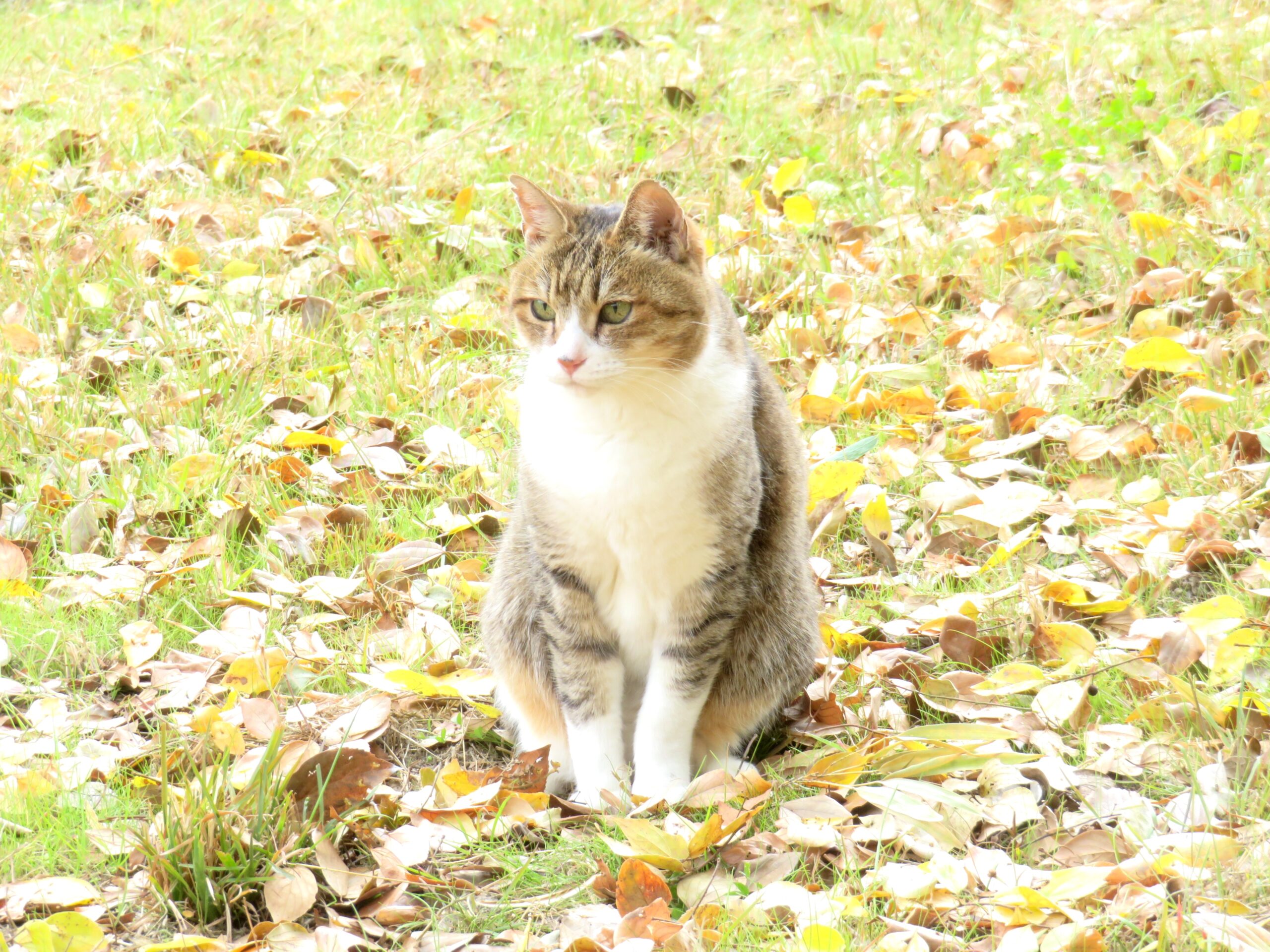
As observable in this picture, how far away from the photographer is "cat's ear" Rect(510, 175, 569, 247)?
262 centimetres

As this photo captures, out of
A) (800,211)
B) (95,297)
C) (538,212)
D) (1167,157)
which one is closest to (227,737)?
(538,212)

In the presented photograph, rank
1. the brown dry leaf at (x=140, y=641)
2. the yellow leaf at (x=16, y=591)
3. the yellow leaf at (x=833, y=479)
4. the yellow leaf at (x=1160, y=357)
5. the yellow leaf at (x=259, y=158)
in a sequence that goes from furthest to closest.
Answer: the yellow leaf at (x=259, y=158) → the yellow leaf at (x=1160, y=357) → the yellow leaf at (x=833, y=479) → the yellow leaf at (x=16, y=591) → the brown dry leaf at (x=140, y=641)

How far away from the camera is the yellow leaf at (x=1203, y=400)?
3395 mm

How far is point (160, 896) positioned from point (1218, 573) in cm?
237

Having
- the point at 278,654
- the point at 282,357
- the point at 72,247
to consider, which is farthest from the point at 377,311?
the point at 278,654

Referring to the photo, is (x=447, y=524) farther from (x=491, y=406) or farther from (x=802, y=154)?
(x=802, y=154)

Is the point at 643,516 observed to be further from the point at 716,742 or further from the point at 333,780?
the point at 333,780

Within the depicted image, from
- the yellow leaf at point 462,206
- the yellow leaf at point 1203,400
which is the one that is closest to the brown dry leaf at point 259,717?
the yellow leaf at point 1203,400

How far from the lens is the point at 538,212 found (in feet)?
8.73

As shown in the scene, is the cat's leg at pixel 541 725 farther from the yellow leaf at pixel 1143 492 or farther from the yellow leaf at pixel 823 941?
the yellow leaf at pixel 1143 492

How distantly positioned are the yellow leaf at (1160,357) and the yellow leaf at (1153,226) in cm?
83

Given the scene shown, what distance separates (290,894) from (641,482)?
0.97m

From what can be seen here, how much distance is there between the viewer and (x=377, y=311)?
4.36 meters

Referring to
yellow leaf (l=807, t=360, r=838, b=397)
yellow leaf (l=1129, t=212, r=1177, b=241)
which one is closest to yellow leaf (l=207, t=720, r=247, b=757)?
yellow leaf (l=807, t=360, r=838, b=397)
